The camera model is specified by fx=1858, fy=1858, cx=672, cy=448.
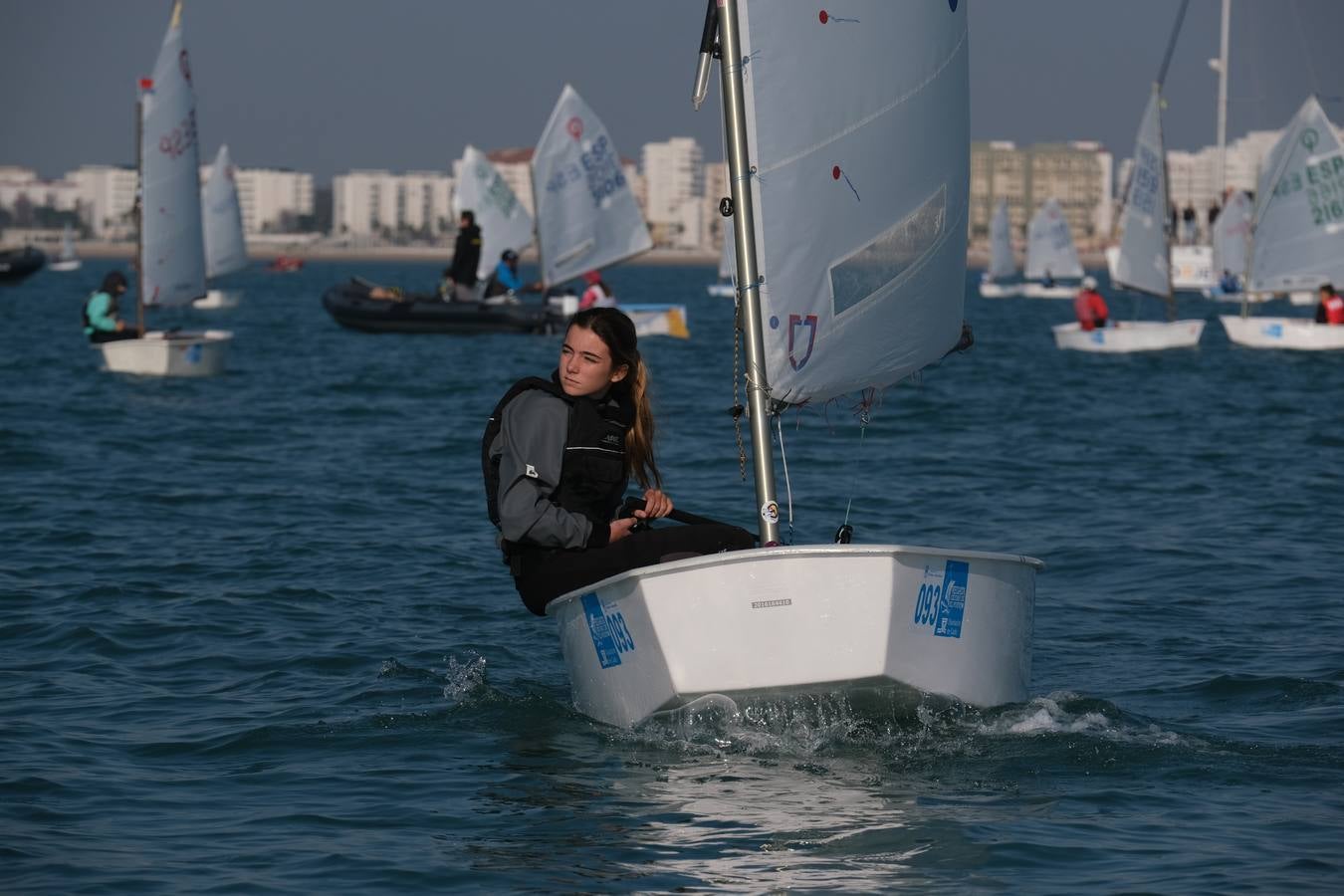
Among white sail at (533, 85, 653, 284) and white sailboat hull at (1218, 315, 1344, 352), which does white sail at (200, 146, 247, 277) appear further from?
white sailboat hull at (1218, 315, 1344, 352)

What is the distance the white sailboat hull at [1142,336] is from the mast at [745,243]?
25.5 meters

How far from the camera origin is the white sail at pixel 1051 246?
7331cm

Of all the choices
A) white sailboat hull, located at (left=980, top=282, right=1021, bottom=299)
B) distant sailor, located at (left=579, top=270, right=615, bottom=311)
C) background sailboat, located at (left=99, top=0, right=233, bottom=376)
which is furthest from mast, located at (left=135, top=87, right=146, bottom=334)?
white sailboat hull, located at (left=980, top=282, right=1021, bottom=299)

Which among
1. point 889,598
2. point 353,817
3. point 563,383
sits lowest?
point 353,817

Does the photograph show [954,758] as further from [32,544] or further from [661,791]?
[32,544]

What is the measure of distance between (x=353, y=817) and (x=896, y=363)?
2558mm

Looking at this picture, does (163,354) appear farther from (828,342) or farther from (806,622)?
(806,622)

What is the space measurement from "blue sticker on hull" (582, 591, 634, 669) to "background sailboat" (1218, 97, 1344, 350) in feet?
88.1

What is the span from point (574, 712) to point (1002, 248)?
231 feet

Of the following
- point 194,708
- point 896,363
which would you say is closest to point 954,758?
point 896,363

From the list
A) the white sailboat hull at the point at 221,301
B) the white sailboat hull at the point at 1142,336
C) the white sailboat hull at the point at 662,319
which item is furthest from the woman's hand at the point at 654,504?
the white sailboat hull at the point at 221,301

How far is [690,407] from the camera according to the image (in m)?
20.5

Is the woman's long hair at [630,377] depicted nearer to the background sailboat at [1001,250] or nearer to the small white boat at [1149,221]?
the small white boat at [1149,221]

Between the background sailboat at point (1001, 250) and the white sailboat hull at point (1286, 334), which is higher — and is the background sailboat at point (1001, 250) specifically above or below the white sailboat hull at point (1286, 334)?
above
